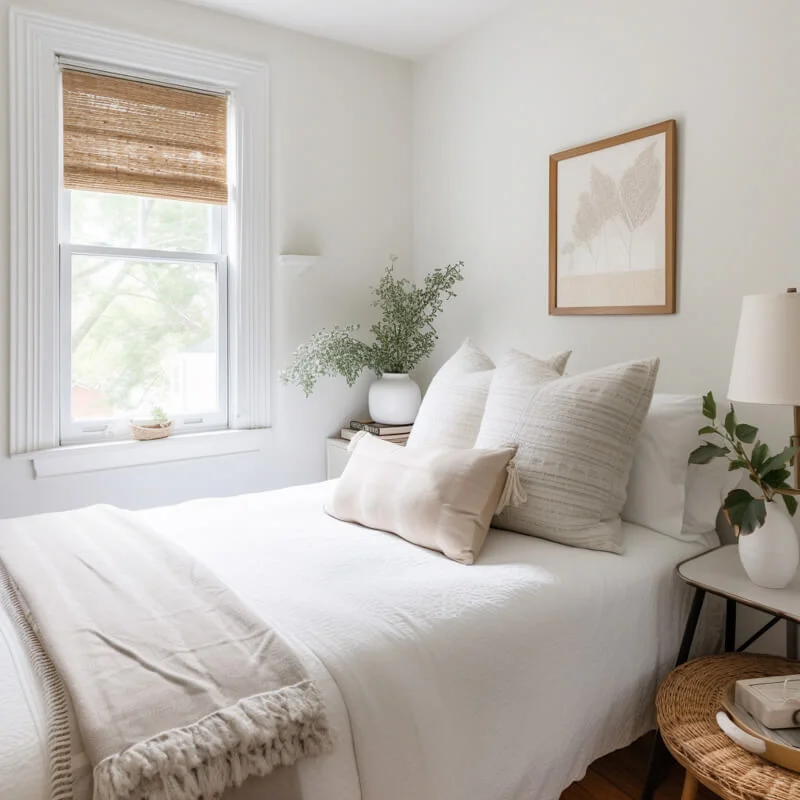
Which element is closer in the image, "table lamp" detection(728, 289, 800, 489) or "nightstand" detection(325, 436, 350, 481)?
"table lamp" detection(728, 289, 800, 489)

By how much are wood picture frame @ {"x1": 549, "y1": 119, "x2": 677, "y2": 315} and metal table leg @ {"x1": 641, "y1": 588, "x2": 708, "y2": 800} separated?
100 cm

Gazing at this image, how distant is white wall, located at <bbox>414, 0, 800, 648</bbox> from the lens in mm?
2080

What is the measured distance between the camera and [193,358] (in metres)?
3.08

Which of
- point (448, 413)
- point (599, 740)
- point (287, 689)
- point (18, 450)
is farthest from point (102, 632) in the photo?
point (18, 450)

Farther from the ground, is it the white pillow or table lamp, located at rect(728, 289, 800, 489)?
table lamp, located at rect(728, 289, 800, 489)

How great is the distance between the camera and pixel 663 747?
1.78 m

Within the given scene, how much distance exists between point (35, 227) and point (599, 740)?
2535mm

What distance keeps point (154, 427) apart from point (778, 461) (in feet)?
7.45

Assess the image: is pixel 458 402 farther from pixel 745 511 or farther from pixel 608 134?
pixel 608 134

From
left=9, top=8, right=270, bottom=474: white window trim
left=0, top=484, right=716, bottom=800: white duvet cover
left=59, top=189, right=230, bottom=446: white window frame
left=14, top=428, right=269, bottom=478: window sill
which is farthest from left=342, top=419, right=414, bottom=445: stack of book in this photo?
left=0, top=484, right=716, bottom=800: white duvet cover

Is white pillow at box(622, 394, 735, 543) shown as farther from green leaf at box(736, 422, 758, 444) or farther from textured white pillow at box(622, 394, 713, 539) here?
green leaf at box(736, 422, 758, 444)

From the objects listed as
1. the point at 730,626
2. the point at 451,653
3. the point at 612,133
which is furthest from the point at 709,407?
the point at 612,133

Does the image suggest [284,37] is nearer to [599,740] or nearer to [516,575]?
[516,575]

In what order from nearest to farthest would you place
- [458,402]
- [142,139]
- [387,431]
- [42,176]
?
[458,402] → [42,176] → [142,139] → [387,431]
